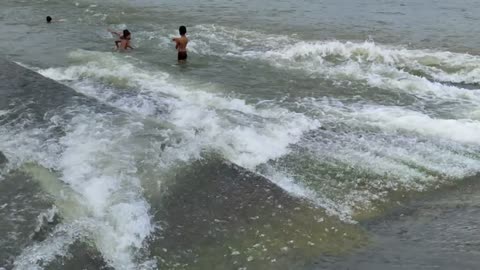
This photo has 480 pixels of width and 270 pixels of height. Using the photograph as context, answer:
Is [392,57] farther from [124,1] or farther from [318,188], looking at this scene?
[124,1]

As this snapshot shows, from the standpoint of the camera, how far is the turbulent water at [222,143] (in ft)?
A: 20.0

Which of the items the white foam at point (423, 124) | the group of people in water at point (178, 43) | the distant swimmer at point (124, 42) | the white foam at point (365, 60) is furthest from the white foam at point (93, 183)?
the white foam at point (365, 60)

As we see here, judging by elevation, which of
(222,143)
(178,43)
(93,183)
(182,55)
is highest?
(178,43)

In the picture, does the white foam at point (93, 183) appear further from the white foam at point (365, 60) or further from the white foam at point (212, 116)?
the white foam at point (365, 60)

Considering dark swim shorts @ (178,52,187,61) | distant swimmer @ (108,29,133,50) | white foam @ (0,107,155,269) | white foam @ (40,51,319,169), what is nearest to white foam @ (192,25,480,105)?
dark swim shorts @ (178,52,187,61)

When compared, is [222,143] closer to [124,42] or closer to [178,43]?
[178,43]

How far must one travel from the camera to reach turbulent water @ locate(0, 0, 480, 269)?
6.09 meters

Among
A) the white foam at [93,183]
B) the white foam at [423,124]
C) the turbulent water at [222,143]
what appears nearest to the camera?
the white foam at [93,183]

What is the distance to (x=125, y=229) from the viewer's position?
20.7 feet

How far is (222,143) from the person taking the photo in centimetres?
864

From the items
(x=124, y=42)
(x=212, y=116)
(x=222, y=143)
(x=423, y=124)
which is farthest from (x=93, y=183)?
(x=124, y=42)

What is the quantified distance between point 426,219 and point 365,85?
6311 mm

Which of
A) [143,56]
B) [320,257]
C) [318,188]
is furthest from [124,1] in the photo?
[320,257]

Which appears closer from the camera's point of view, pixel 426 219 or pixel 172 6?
pixel 426 219
